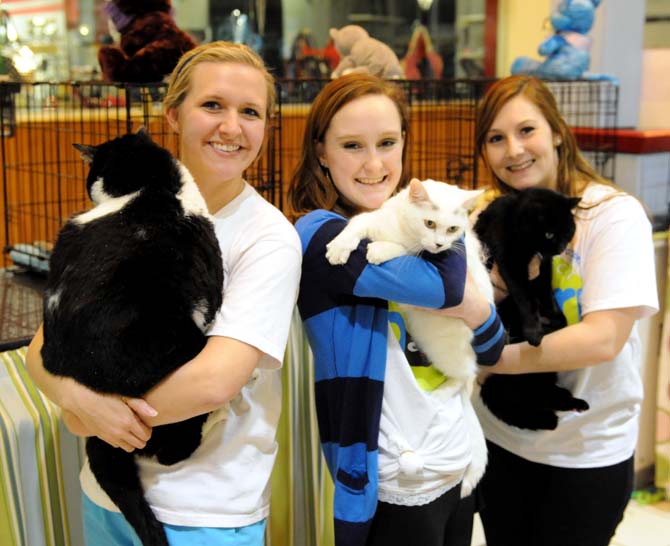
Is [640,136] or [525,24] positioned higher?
[525,24]

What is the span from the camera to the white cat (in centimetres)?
129

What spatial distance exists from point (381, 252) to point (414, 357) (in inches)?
9.1

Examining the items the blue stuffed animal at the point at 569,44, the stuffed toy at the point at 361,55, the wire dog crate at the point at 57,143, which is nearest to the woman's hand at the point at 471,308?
the wire dog crate at the point at 57,143

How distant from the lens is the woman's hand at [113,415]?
1054mm

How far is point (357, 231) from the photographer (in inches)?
49.7

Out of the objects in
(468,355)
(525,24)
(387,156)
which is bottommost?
(468,355)

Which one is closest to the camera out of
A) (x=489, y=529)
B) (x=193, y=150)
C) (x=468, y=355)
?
(x=193, y=150)

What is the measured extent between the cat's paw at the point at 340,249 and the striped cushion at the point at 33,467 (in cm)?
65

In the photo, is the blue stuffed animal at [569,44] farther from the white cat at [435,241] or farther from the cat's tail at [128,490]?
the cat's tail at [128,490]

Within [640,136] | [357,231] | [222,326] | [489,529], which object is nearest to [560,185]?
[357,231]

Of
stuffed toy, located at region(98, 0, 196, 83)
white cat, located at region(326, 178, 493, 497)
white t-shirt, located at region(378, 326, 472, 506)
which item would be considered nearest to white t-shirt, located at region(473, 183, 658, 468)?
white cat, located at region(326, 178, 493, 497)

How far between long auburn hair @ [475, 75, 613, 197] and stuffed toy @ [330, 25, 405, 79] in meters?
0.70

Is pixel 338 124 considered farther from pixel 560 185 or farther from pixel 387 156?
pixel 560 185

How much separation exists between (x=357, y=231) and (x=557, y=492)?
76cm
